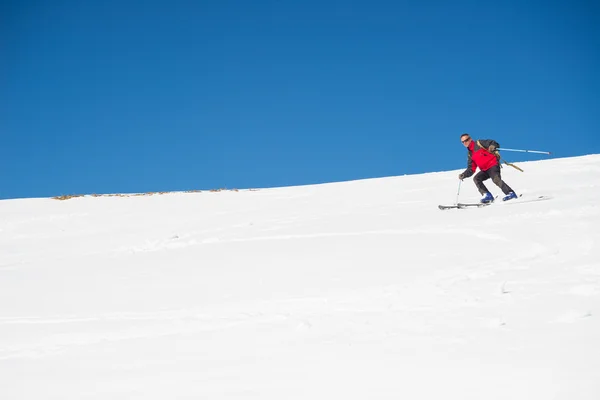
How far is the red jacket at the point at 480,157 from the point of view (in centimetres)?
1154

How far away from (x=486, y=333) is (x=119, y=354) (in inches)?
121

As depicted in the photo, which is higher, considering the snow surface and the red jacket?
the red jacket

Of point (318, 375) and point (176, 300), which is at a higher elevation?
point (176, 300)

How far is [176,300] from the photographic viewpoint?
656cm

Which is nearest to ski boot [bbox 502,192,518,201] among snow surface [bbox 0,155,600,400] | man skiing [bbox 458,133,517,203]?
man skiing [bbox 458,133,517,203]

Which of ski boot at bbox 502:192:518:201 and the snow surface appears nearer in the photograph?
the snow surface

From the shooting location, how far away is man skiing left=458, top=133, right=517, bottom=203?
11.5 m

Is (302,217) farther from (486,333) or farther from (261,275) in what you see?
(486,333)

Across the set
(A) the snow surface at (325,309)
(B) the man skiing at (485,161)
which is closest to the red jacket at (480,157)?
(B) the man skiing at (485,161)

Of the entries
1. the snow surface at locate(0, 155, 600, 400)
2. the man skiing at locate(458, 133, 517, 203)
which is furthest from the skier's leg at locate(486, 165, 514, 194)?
the snow surface at locate(0, 155, 600, 400)

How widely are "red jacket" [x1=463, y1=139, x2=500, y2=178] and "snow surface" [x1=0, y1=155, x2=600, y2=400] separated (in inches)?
40.6

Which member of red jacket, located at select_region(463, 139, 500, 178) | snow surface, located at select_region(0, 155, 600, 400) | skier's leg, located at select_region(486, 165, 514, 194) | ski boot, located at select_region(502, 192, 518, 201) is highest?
red jacket, located at select_region(463, 139, 500, 178)

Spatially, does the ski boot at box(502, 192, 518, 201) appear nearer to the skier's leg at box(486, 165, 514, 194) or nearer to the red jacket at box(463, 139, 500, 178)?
the skier's leg at box(486, 165, 514, 194)

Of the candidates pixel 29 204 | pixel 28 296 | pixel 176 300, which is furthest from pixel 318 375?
pixel 29 204
